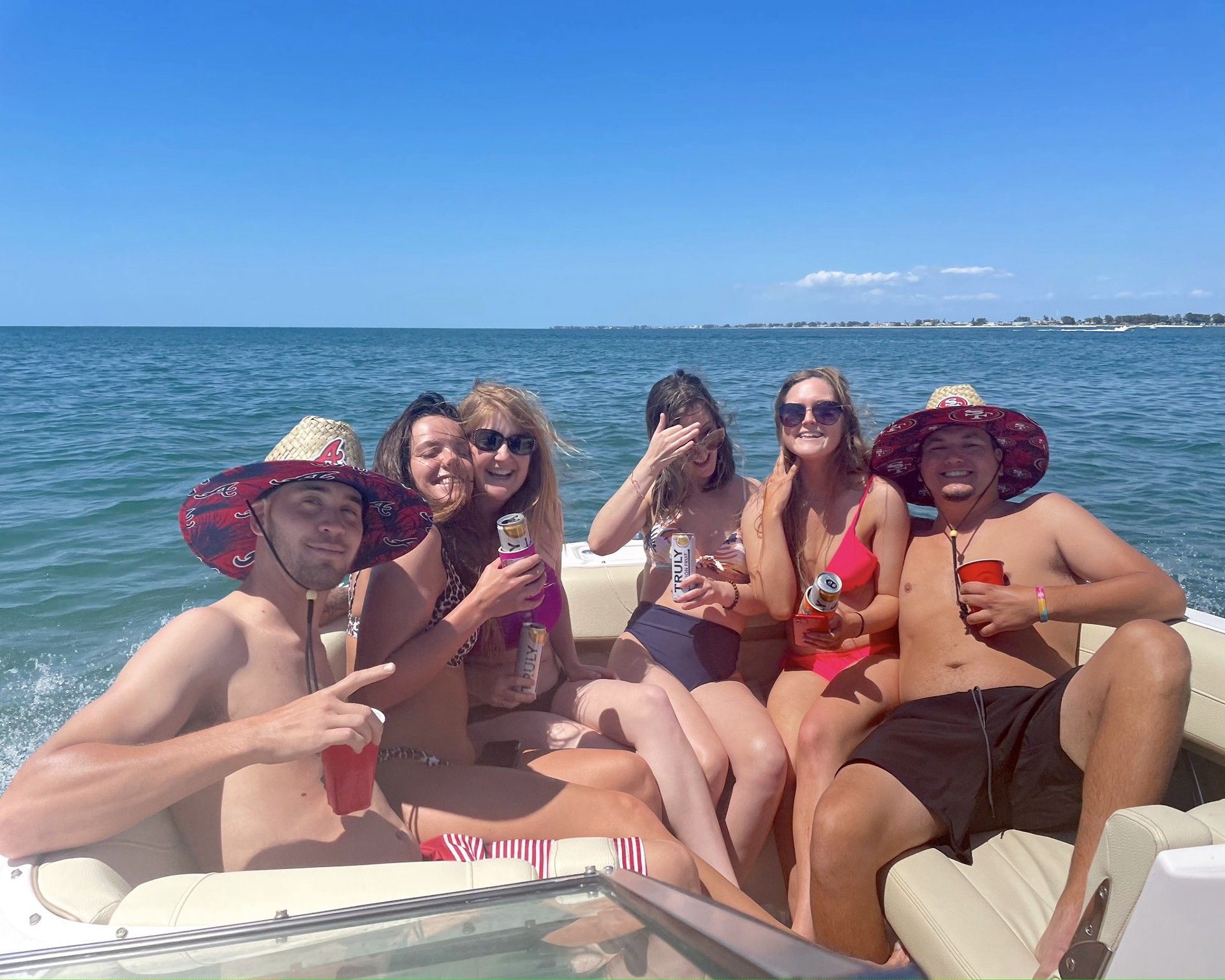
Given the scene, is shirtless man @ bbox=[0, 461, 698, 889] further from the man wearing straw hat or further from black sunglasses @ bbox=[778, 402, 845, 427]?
black sunglasses @ bbox=[778, 402, 845, 427]

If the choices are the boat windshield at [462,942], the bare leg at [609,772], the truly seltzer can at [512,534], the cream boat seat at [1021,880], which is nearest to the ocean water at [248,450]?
the truly seltzer can at [512,534]

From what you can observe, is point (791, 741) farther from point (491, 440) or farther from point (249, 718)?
point (249, 718)

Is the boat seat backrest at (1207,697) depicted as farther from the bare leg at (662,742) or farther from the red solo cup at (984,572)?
the bare leg at (662,742)

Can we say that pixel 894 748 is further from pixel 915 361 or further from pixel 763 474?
pixel 915 361

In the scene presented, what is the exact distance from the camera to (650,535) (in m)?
3.18

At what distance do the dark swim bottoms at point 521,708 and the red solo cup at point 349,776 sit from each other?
35.7 inches

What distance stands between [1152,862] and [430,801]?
1.59 metres

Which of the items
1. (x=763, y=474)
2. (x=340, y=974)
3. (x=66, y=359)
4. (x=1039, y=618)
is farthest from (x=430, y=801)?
(x=66, y=359)

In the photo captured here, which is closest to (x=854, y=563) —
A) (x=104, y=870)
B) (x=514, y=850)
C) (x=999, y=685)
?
(x=999, y=685)

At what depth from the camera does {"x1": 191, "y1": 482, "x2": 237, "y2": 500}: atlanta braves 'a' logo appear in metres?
1.81

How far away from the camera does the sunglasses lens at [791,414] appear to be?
9.52 ft

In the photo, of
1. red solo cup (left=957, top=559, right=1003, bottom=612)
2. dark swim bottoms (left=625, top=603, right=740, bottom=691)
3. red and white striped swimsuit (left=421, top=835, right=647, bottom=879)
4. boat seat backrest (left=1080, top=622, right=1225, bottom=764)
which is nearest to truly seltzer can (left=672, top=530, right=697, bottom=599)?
dark swim bottoms (left=625, top=603, right=740, bottom=691)

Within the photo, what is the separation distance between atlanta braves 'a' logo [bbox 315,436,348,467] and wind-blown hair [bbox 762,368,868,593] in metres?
1.58

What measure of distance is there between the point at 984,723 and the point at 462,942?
1816mm
